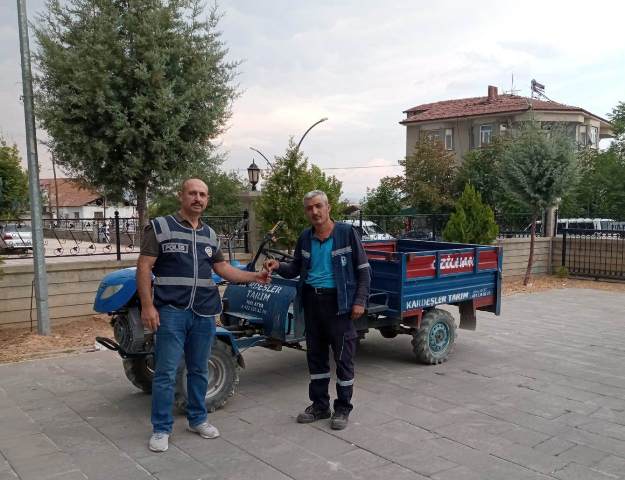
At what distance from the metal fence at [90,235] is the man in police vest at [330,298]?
505 centimetres

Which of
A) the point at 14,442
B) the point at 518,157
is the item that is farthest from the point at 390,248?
the point at 518,157

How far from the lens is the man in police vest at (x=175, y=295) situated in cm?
395

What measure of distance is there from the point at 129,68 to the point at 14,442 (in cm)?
539

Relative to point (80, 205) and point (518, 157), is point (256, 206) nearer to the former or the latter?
point (518, 157)

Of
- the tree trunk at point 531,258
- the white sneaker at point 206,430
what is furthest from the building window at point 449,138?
the white sneaker at point 206,430

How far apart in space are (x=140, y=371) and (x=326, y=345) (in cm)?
179

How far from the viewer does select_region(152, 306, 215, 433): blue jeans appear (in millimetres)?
3998

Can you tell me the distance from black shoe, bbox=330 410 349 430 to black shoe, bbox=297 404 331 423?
15cm

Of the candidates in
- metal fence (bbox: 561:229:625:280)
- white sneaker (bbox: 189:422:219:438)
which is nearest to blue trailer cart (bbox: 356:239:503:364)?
white sneaker (bbox: 189:422:219:438)

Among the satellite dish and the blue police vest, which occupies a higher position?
the satellite dish

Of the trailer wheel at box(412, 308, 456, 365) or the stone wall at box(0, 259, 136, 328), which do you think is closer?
the trailer wheel at box(412, 308, 456, 365)

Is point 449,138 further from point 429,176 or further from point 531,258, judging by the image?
point 531,258

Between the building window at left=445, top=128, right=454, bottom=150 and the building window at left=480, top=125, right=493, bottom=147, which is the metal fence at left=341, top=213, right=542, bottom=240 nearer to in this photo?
the building window at left=480, top=125, right=493, bottom=147

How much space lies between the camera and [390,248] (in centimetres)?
792
